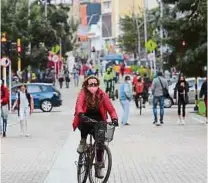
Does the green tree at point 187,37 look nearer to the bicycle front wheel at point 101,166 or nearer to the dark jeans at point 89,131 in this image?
the dark jeans at point 89,131

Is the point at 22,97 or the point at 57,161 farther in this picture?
the point at 22,97

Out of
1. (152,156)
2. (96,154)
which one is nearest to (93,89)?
(96,154)

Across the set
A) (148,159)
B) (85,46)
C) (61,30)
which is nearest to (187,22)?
(148,159)

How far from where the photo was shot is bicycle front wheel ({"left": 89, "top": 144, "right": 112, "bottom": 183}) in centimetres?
1042

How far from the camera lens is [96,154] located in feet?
34.8

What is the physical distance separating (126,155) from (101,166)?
15.1 ft

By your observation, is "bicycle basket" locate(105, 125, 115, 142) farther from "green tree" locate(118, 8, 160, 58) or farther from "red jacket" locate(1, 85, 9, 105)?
"green tree" locate(118, 8, 160, 58)

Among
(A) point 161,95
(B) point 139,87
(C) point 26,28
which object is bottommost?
(B) point 139,87

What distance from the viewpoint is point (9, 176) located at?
12.2m

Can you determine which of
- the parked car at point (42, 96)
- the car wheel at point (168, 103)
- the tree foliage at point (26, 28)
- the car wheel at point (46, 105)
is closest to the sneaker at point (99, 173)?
the parked car at point (42, 96)

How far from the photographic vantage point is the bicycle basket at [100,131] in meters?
10.4

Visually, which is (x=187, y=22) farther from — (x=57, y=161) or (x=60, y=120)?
(x=57, y=161)

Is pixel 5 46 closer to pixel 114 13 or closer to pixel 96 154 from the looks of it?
pixel 96 154

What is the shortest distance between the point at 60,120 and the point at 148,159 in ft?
47.0
